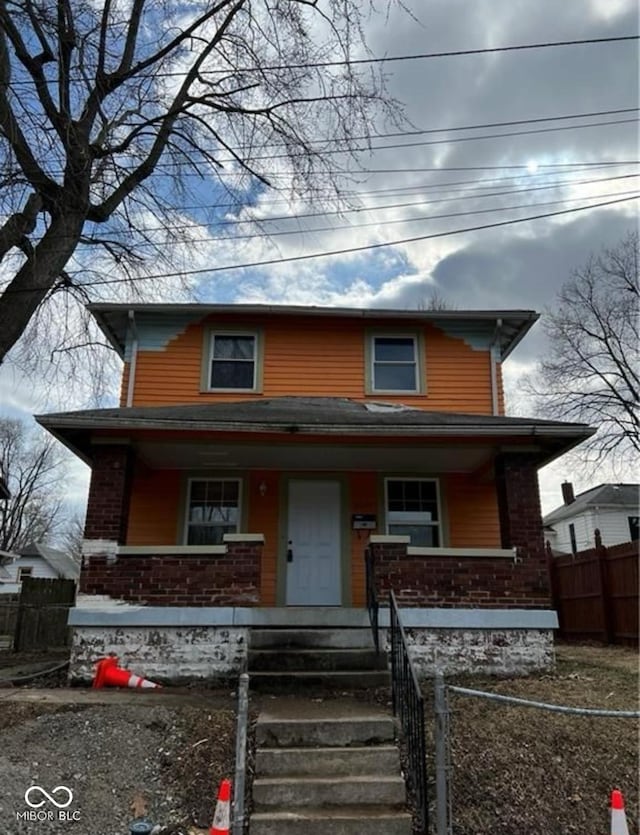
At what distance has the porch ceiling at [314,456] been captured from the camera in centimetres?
889

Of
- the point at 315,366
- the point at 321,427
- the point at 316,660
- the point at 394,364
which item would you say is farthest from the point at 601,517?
the point at 316,660

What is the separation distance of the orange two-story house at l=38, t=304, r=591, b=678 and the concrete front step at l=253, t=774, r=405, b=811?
2.98 metres

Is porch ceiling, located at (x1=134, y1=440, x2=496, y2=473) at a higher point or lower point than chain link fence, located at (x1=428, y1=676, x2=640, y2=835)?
higher

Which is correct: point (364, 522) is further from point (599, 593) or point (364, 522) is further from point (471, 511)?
point (599, 593)

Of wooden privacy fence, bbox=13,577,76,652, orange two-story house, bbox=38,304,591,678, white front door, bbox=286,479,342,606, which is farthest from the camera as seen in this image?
wooden privacy fence, bbox=13,577,76,652

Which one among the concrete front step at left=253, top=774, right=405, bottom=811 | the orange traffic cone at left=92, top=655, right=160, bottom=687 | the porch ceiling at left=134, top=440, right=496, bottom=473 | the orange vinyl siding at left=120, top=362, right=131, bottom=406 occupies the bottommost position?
the concrete front step at left=253, top=774, right=405, bottom=811

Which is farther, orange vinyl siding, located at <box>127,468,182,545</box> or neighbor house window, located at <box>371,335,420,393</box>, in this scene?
neighbor house window, located at <box>371,335,420,393</box>

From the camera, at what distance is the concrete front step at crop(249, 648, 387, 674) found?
21.8 feet

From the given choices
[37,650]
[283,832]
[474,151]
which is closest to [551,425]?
[474,151]

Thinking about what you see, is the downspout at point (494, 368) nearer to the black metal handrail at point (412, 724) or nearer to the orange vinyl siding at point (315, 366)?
the orange vinyl siding at point (315, 366)

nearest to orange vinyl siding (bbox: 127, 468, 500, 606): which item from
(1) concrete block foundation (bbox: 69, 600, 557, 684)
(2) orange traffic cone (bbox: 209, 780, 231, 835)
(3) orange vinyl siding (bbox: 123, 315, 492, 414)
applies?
(3) orange vinyl siding (bbox: 123, 315, 492, 414)

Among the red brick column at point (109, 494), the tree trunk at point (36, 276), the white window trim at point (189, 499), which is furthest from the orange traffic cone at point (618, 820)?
the tree trunk at point (36, 276)

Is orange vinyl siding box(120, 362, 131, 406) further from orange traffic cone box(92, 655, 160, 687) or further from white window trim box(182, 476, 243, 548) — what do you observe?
orange traffic cone box(92, 655, 160, 687)

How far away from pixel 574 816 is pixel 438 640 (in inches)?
133
